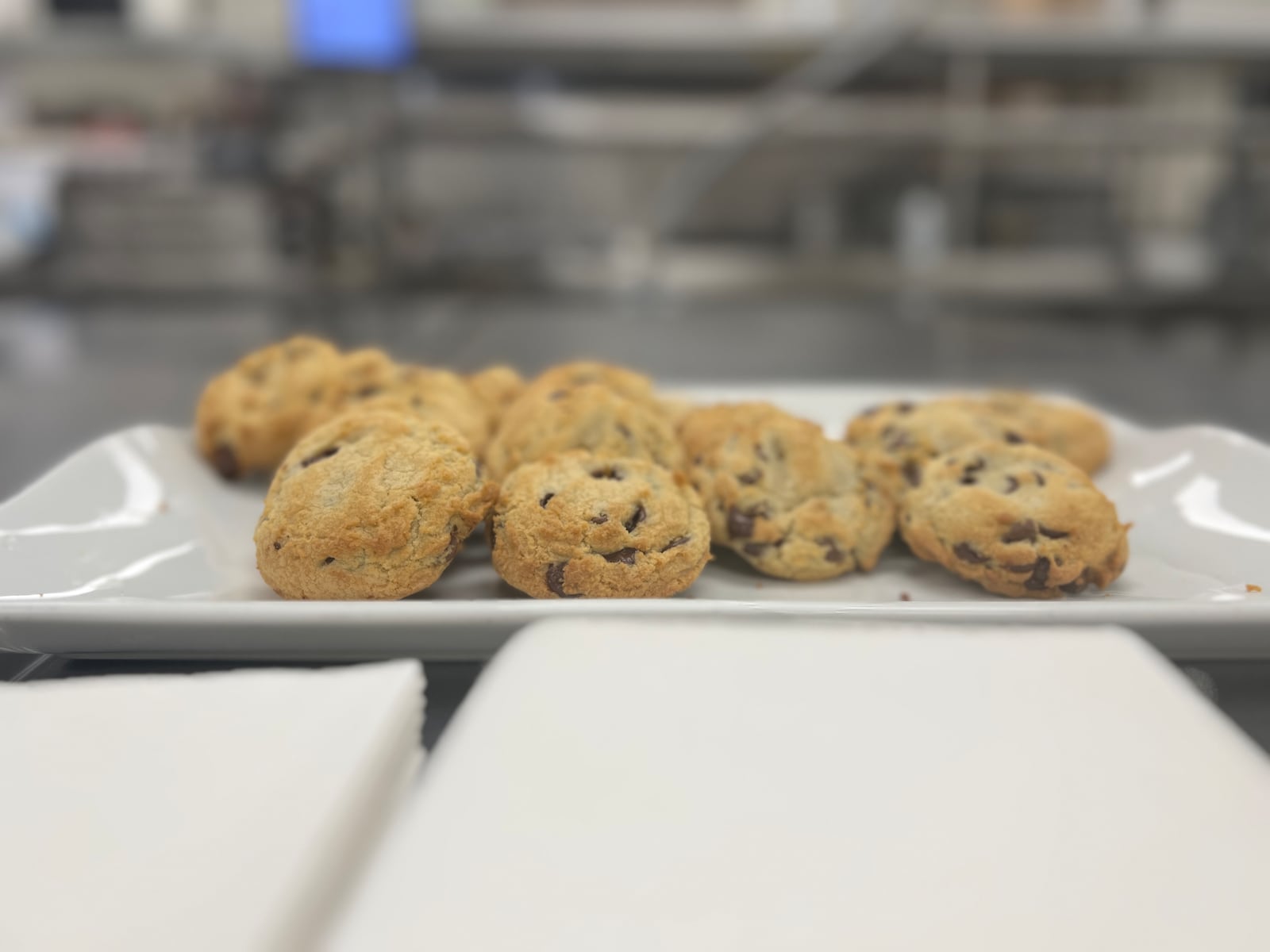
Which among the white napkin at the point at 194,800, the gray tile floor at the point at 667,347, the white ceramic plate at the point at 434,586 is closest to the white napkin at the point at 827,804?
the white napkin at the point at 194,800

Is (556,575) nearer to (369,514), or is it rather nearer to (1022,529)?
(369,514)

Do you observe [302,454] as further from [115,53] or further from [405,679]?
[115,53]

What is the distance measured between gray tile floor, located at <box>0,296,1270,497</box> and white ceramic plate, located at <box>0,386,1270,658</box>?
0.77 ft

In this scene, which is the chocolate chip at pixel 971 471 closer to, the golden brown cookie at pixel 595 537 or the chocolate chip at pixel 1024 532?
the chocolate chip at pixel 1024 532

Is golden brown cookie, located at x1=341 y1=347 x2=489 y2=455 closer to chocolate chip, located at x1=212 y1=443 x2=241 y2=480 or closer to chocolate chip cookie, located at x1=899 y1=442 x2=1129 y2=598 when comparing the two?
chocolate chip, located at x1=212 y1=443 x2=241 y2=480

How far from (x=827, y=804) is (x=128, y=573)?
45 centimetres

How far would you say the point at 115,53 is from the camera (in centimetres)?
295

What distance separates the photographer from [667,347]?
2.03 metres

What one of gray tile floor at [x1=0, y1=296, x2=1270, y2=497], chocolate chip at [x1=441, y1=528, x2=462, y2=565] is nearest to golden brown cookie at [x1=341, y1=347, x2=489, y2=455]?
chocolate chip at [x1=441, y1=528, x2=462, y2=565]

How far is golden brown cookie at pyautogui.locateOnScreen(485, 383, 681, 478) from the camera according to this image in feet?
1.95

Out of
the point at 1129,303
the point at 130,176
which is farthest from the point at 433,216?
the point at 1129,303

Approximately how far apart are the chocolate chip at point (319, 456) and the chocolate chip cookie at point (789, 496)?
8.6 inches

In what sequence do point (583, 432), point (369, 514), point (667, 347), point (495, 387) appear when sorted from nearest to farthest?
point (369, 514), point (583, 432), point (495, 387), point (667, 347)

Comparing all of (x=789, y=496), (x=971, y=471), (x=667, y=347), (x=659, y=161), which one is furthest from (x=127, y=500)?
(x=659, y=161)
